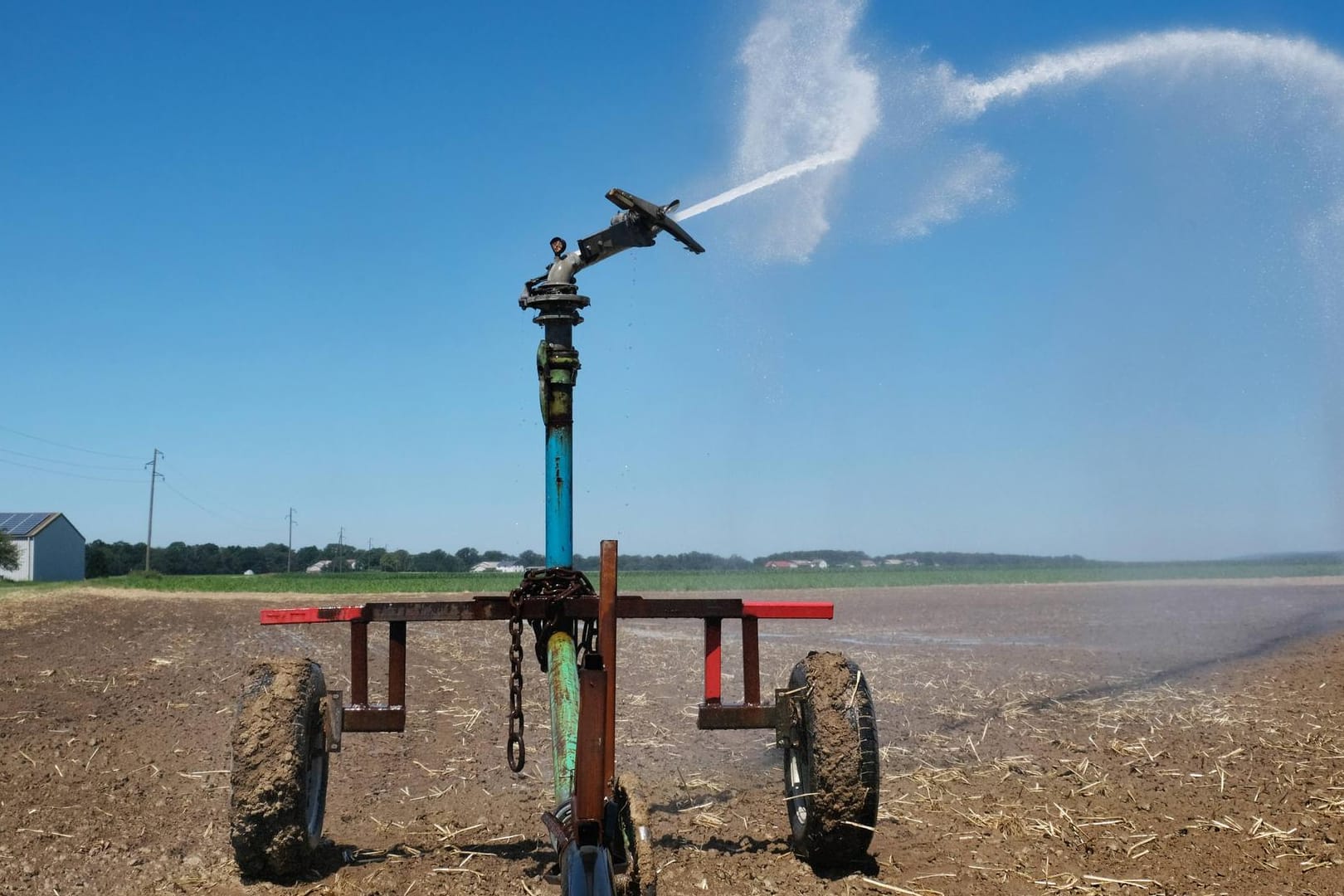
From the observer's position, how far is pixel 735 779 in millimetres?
8000

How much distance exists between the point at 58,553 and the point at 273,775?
326ft

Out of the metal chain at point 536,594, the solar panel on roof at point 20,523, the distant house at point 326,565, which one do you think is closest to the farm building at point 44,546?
the solar panel on roof at point 20,523

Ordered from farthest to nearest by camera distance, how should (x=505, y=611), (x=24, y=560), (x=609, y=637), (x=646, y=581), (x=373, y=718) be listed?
1. (x=24, y=560)
2. (x=646, y=581)
3. (x=373, y=718)
4. (x=505, y=611)
5. (x=609, y=637)

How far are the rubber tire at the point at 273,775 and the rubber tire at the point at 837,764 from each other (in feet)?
8.32

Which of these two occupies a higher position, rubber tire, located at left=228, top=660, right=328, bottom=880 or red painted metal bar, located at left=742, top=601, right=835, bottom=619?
red painted metal bar, located at left=742, top=601, right=835, bottom=619

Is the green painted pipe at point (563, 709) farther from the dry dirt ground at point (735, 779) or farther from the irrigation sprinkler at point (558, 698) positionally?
the dry dirt ground at point (735, 779)

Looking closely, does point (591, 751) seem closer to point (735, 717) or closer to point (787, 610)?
point (735, 717)

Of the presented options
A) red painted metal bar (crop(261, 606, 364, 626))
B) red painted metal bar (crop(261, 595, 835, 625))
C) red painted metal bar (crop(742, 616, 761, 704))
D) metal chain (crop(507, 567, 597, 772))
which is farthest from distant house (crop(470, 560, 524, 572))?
metal chain (crop(507, 567, 597, 772))

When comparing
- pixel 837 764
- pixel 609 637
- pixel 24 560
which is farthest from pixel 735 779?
pixel 24 560

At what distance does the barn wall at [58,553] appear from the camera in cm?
8619

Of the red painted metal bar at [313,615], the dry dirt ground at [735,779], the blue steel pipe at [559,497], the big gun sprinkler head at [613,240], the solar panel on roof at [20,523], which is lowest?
the dry dirt ground at [735,779]

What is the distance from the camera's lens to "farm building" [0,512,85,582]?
8281cm

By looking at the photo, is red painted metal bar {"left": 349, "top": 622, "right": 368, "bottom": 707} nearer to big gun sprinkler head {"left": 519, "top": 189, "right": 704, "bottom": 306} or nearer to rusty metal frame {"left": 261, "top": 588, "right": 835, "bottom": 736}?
rusty metal frame {"left": 261, "top": 588, "right": 835, "bottom": 736}

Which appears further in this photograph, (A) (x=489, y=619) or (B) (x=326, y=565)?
(B) (x=326, y=565)
